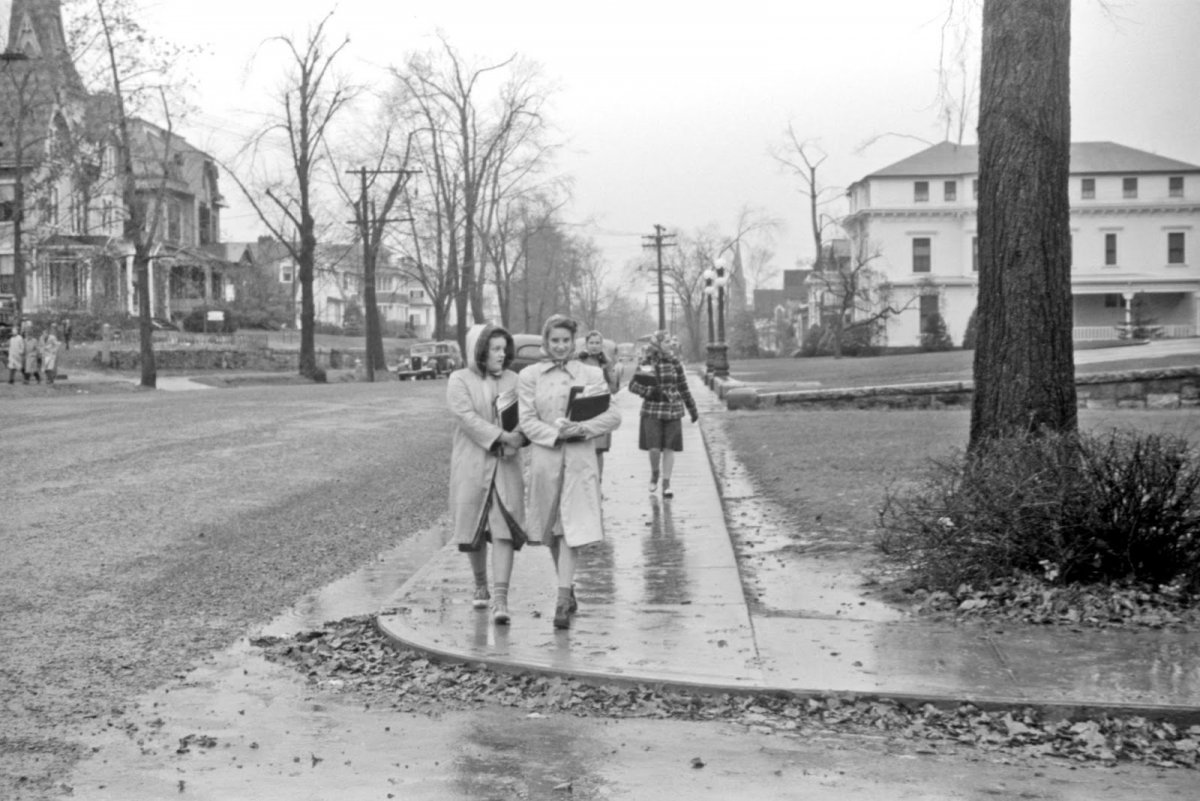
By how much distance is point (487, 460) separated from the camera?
8.53 metres

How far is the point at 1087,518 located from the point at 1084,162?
71.7m

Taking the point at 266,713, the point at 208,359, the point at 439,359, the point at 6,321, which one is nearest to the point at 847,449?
the point at 266,713

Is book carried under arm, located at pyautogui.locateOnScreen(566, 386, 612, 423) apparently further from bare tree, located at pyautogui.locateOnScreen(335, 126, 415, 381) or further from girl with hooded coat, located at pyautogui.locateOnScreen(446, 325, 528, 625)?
bare tree, located at pyautogui.locateOnScreen(335, 126, 415, 381)

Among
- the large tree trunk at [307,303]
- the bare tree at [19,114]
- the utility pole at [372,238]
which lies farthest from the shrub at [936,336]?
the bare tree at [19,114]

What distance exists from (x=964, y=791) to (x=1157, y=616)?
3.10m

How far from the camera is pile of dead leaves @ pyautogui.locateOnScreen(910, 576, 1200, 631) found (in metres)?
8.05

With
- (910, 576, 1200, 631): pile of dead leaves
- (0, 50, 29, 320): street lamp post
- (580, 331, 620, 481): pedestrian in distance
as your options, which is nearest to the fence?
(0, 50, 29, 320): street lamp post

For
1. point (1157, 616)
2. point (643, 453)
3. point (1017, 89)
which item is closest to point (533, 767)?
point (1157, 616)

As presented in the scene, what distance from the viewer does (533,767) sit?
576cm

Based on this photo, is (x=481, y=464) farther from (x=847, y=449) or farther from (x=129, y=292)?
(x=129, y=292)

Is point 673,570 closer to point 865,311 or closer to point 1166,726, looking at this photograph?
point 1166,726

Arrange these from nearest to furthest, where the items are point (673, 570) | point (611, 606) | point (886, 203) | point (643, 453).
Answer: point (611, 606) < point (673, 570) < point (643, 453) < point (886, 203)

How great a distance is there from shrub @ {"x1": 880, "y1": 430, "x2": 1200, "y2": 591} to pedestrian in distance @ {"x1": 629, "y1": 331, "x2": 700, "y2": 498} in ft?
19.5

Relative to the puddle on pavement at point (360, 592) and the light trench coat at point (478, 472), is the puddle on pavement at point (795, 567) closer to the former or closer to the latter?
the light trench coat at point (478, 472)
